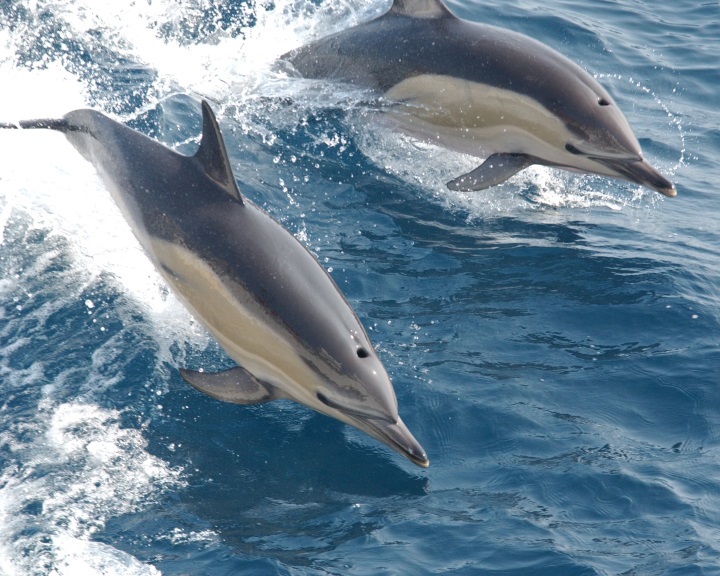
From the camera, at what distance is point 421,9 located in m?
9.08

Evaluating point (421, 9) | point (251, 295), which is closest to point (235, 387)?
point (251, 295)

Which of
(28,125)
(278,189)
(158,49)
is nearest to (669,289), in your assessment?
(278,189)

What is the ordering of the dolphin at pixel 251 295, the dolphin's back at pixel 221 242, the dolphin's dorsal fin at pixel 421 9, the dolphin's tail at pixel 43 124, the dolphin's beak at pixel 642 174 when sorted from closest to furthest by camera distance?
the dolphin at pixel 251 295 → the dolphin's back at pixel 221 242 → the dolphin's tail at pixel 43 124 → the dolphin's beak at pixel 642 174 → the dolphin's dorsal fin at pixel 421 9

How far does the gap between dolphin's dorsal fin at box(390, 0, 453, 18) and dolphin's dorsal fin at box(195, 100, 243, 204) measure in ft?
12.5

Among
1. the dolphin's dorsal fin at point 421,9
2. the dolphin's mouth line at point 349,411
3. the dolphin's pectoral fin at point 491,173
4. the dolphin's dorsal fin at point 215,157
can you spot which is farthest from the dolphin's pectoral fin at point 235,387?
the dolphin's dorsal fin at point 421,9

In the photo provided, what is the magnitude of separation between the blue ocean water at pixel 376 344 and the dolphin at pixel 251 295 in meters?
0.46

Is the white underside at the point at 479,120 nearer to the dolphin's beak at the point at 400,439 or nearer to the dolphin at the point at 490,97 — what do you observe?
the dolphin at the point at 490,97

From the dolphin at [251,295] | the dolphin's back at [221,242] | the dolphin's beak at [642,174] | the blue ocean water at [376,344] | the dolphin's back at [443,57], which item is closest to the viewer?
the blue ocean water at [376,344]

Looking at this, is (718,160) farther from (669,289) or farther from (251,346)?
(251,346)

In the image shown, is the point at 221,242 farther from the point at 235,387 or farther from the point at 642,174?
the point at 642,174

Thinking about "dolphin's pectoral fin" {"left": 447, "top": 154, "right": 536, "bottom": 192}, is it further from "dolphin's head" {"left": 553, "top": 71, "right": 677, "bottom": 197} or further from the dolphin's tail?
the dolphin's tail

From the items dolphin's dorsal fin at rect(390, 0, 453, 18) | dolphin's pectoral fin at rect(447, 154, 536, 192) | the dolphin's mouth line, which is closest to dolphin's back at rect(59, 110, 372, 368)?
the dolphin's mouth line

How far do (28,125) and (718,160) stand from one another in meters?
7.44

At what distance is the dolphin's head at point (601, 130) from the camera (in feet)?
27.5
